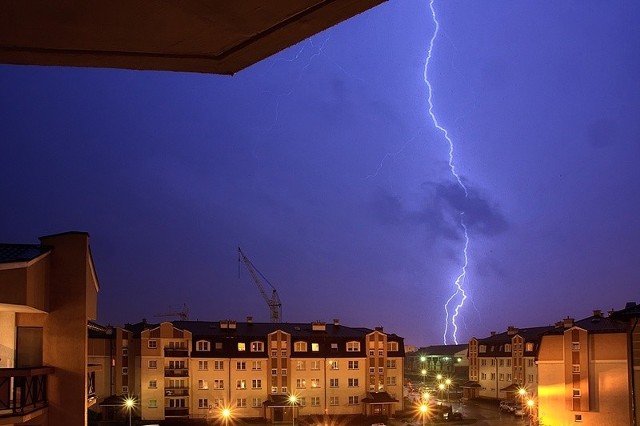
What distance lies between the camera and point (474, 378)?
67625 millimetres

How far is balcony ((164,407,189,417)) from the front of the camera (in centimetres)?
4519

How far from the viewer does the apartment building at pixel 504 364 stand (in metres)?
56.9

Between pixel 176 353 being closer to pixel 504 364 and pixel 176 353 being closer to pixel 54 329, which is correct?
pixel 504 364

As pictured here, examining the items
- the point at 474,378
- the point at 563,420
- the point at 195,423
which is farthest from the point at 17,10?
the point at 474,378

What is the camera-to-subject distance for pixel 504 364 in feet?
200

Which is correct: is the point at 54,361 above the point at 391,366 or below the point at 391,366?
above

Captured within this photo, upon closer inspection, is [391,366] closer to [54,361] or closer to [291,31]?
[54,361]

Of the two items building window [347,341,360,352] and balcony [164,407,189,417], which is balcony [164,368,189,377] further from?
building window [347,341,360,352]

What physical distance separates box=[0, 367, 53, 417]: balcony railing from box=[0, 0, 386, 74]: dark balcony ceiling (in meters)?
9.00

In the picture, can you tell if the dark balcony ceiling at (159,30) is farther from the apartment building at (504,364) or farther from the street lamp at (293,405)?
the apartment building at (504,364)

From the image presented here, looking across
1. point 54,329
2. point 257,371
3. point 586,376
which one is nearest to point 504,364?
point 257,371

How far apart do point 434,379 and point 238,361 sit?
52.1 meters

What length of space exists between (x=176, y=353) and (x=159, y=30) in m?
46.2

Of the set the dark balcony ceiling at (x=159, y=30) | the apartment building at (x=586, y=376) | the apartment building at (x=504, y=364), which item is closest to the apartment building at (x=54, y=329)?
the dark balcony ceiling at (x=159, y=30)
